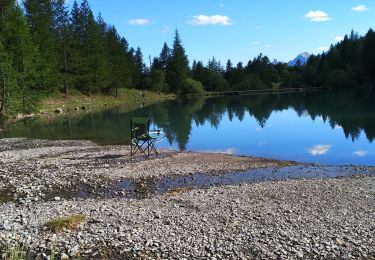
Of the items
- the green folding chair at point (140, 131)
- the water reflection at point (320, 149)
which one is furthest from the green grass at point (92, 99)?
the water reflection at point (320, 149)

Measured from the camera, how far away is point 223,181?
17766 millimetres

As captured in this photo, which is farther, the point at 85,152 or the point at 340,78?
the point at 340,78

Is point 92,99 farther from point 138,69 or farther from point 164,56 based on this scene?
point 164,56

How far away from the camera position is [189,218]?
11.5m

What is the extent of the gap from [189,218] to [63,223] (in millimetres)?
3403

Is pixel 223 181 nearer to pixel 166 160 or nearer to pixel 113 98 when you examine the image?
pixel 166 160

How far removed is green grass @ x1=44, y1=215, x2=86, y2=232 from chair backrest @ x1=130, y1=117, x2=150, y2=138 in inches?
462

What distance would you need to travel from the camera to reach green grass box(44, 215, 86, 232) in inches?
414

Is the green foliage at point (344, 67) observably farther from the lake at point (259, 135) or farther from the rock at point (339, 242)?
the rock at point (339, 242)

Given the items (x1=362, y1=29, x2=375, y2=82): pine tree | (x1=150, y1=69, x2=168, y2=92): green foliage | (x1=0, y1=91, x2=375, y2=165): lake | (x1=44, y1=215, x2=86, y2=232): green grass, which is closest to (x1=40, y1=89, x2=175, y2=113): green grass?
(x1=150, y1=69, x2=168, y2=92): green foliage

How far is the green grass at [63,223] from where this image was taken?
1052 centimetres

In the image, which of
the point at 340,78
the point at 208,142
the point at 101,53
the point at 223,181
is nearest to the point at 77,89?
the point at 101,53

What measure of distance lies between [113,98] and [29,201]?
265ft

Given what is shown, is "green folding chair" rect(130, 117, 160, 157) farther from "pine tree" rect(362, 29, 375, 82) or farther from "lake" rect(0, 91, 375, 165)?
"pine tree" rect(362, 29, 375, 82)
